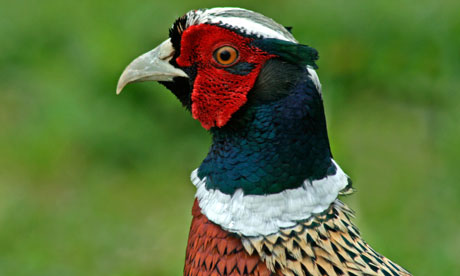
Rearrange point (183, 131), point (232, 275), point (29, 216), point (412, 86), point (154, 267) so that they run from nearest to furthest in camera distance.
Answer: point (232, 275) < point (154, 267) < point (29, 216) < point (183, 131) < point (412, 86)

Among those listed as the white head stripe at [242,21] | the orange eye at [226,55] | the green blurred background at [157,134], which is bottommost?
the green blurred background at [157,134]

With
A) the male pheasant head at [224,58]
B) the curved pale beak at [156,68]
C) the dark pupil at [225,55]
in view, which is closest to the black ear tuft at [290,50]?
the male pheasant head at [224,58]

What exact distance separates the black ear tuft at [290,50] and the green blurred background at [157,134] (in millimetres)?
2002

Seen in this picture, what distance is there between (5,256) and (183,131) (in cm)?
168

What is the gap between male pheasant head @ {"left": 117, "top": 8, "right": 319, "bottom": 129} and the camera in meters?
2.40

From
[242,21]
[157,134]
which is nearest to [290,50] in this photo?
[242,21]

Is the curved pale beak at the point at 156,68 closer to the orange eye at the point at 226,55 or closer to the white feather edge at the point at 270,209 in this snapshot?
the orange eye at the point at 226,55

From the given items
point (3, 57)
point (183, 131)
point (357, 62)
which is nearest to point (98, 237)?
point (183, 131)

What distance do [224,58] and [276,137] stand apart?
0.35 metres

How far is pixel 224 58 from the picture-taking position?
2451mm

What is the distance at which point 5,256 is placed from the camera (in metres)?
4.68

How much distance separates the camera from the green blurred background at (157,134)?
4.79 m

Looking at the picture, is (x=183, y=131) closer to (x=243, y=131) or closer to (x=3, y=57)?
(x=3, y=57)

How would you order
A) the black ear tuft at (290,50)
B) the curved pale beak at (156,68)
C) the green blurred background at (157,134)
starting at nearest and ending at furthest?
the black ear tuft at (290,50) → the curved pale beak at (156,68) → the green blurred background at (157,134)
